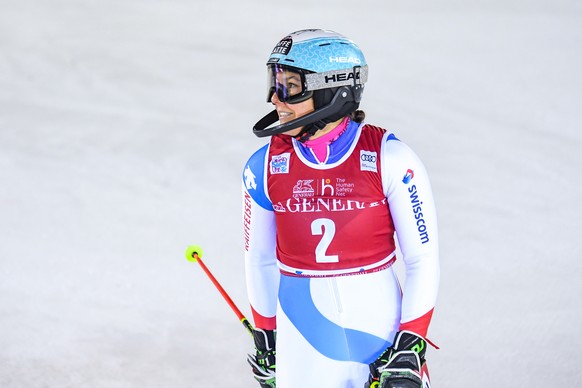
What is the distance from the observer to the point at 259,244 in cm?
312

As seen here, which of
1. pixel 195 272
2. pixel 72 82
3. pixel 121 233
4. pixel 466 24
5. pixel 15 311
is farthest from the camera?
pixel 466 24

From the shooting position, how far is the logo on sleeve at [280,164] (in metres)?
2.97

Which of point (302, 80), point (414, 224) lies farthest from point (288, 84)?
point (414, 224)

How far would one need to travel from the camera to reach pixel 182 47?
9.26 meters

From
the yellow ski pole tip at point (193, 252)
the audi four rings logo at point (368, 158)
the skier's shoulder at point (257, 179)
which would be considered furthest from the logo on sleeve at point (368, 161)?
the yellow ski pole tip at point (193, 252)

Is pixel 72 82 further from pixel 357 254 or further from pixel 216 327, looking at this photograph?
pixel 357 254

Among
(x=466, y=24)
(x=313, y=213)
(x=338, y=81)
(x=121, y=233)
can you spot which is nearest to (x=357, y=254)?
(x=313, y=213)

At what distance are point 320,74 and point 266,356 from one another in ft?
2.96

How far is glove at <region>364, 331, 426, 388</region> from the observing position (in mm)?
2805

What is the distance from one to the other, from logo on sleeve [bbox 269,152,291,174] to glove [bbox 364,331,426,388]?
1.89ft

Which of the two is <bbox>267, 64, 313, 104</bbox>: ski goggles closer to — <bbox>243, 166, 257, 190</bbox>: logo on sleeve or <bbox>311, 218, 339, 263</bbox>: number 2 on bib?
<bbox>243, 166, 257, 190</bbox>: logo on sleeve

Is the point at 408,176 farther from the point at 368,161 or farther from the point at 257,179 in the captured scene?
the point at 257,179

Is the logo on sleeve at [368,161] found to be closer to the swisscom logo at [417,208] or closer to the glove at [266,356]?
the swisscom logo at [417,208]

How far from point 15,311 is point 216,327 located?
1049mm
